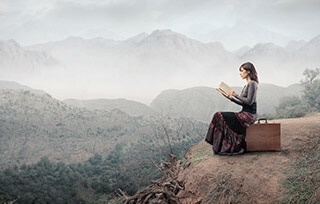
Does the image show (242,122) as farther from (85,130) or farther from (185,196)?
(85,130)

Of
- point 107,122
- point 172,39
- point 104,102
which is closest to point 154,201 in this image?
point 107,122

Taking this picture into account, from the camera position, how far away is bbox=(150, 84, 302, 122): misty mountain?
66.0 m

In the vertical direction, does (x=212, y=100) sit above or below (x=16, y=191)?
above

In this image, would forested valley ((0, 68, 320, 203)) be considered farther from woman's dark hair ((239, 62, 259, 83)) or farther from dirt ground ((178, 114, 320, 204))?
woman's dark hair ((239, 62, 259, 83))

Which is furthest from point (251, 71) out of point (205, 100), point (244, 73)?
point (205, 100)

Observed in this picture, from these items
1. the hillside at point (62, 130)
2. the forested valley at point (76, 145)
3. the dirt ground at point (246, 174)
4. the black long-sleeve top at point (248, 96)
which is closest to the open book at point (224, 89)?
the black long-sleeve top at point (248, 96)

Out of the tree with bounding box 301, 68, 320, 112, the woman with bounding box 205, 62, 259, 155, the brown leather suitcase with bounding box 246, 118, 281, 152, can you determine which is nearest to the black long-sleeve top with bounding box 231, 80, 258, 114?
the woman with bounding box 205, 62, 259, 155

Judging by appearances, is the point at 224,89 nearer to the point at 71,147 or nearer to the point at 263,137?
the point at 263,137

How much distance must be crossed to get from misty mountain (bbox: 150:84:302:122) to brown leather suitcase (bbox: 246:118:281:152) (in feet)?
174

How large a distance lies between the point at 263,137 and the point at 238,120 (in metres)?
0.59

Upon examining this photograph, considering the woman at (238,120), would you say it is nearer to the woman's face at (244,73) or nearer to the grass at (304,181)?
the woman's face at (244,73)

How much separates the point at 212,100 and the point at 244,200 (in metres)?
68.3

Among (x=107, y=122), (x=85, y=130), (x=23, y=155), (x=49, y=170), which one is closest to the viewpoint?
(x=49, y=170)

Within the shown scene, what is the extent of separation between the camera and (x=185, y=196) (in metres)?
7.56
